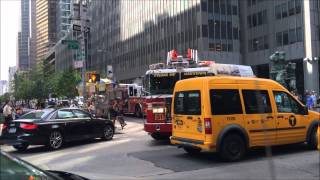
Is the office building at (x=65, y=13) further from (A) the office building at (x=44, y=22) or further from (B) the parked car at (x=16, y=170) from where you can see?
(B) the parked car at (x=16, y=170)

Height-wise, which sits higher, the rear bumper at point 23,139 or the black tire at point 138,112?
the black tire at point 138,112

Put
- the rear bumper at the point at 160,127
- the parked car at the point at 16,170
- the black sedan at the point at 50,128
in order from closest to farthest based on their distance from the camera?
the parked car at the point at 16,170
the black sedan at the point at 50,128
the rear bumper at the point at 160,127

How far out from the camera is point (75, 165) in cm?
1165

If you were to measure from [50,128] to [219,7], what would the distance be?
5268 cm

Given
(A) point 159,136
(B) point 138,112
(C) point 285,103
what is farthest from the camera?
(B) point 138,112

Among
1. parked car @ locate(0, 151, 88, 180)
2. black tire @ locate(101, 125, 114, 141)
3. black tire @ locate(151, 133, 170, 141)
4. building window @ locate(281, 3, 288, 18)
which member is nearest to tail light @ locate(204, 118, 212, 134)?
black tire @ locate(151, 133, 170, 141)

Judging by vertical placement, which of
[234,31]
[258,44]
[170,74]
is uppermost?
[234,31]

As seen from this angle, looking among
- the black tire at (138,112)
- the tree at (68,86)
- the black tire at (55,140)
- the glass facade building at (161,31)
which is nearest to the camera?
the black tire at (55,140)

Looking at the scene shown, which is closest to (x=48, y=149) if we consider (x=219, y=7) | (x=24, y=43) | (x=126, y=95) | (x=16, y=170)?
(x=16, y=170)

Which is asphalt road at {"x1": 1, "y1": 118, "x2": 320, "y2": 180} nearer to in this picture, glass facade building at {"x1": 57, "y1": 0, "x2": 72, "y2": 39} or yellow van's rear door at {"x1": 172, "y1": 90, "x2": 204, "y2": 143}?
yellow van's rear door at {"x1": 172, "y1": 90, "x2": 204, "y2": 143}

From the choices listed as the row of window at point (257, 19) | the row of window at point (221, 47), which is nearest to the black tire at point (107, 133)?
the row of window at point (221, 47)

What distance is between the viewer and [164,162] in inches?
453

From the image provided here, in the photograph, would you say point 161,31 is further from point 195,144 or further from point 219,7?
point 195,144

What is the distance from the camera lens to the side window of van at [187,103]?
11422 mm
